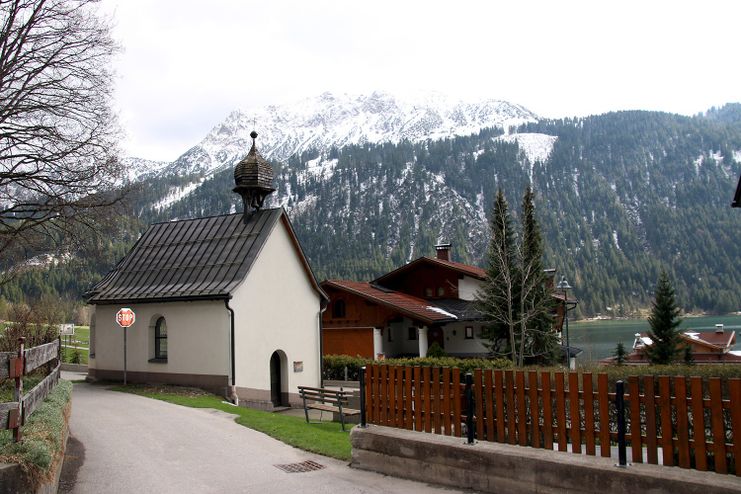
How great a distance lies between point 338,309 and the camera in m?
40.6

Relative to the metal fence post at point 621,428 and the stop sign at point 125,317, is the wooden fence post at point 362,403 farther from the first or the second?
the stop sign at point 125,317

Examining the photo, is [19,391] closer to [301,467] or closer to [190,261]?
[301,467]

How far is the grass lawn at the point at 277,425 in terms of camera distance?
11734 mm

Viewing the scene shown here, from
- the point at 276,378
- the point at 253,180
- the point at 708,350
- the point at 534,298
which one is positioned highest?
the point at 253,180

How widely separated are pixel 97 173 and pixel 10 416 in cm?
789

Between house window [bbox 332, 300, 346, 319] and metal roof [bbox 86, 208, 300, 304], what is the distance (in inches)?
601

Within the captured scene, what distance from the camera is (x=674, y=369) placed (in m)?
16.8

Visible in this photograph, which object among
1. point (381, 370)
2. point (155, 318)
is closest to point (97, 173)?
point (381, 370)

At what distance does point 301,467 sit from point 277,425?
435cm

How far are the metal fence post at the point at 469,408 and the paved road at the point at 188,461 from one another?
2.66 feet

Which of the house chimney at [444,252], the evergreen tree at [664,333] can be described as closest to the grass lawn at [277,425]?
the house chimney at [444,252]

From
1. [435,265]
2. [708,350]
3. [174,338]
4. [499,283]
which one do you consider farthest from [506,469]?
[708,350]

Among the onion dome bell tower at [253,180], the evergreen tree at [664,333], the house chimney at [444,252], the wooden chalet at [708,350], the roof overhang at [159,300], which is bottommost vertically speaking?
the wooden chalet at [708,350]

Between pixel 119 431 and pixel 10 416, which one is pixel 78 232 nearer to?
pixel 119 431
